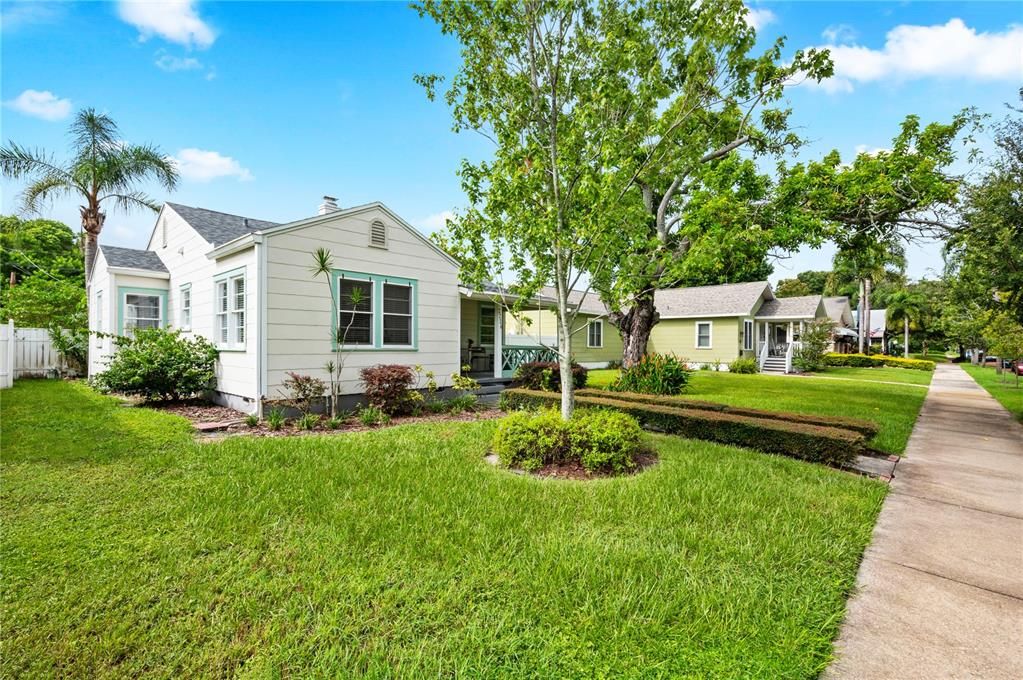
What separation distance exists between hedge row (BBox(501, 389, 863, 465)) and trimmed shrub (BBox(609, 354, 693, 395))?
381 cm

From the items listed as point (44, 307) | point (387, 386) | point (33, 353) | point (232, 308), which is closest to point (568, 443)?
point (387, 386)

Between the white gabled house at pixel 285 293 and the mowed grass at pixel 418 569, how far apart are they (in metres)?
3.67

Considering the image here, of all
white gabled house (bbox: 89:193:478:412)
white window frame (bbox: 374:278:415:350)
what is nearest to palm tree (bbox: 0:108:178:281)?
white gabled house (bbox: 89:193:478:412)

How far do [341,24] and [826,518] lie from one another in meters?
10.8

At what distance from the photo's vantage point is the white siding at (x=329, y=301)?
27.3 ft

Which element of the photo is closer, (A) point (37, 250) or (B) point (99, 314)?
(B) point (99, 314)

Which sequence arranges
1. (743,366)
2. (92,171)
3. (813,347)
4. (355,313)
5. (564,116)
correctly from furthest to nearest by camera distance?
(813,347), (743,366), (92,171), (355,313), (564,116)

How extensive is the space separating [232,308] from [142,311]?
5.54 m

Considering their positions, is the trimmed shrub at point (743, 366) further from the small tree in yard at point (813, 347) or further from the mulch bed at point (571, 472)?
the mulch bed at point (571, 472)

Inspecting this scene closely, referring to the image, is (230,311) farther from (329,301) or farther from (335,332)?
(335,332)

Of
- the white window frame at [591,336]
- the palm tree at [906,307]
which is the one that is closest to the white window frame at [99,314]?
the white window frame at [591,336]

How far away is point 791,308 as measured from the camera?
992 inches

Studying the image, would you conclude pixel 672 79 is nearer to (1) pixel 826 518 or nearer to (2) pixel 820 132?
(2) pixel 820 132

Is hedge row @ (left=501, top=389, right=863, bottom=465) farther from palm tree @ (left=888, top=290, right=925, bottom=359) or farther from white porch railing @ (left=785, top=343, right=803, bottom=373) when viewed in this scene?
palm tree @ (left=888, top=290, right=925, bottom=359)
